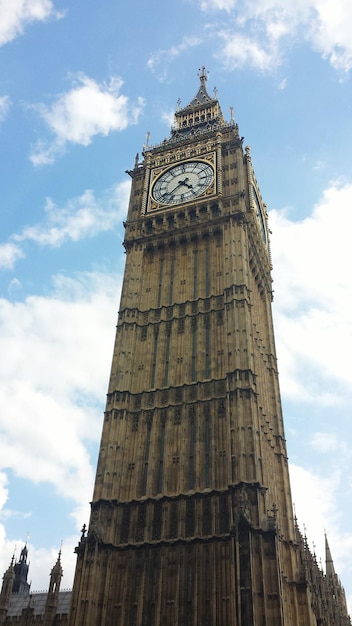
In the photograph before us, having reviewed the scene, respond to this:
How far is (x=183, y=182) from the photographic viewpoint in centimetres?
5109

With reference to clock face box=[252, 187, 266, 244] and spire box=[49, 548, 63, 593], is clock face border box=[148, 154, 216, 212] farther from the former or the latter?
spire box=[49, 548, 63, 593]

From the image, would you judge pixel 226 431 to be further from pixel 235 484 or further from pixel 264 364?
pixel 264 364

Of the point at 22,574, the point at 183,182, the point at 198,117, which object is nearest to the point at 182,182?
the point at 183,182

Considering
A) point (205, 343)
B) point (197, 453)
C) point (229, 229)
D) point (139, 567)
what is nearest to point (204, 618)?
point (139, 567)

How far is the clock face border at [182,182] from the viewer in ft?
162

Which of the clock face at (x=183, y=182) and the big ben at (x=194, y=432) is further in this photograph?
the clock face at (x=183, y=182)

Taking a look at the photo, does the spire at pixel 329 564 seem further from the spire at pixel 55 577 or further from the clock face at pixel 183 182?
the clock face at pixel 183 182

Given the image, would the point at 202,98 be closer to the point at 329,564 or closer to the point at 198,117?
the point at 198,117

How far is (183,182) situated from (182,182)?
107 mm

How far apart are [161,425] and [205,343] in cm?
645

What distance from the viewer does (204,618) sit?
28859mm

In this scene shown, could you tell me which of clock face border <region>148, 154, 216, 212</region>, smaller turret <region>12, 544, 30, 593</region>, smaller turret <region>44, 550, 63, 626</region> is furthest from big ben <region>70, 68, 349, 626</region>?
smaller turret <region>12, 544, 30, 593</region>

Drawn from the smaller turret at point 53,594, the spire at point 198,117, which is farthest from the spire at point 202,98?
the smaller turret at point 53,594

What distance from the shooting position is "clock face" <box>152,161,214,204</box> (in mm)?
49875
